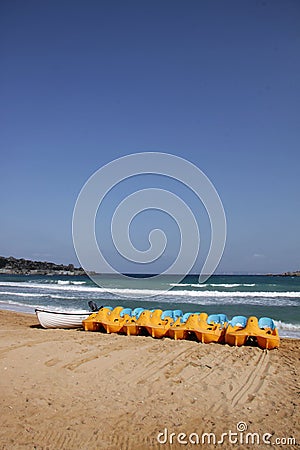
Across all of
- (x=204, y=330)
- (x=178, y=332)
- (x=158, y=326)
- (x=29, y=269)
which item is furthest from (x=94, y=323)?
(x=29, y=269)

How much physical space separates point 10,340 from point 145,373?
444cm

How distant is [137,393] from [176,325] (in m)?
5.27

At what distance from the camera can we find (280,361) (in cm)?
926

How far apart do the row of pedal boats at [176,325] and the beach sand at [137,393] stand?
0.40 metres

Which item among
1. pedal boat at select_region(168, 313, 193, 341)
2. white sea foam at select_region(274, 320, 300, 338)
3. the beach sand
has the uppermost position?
pedal boat at select_region(168, 313, 193, 341)

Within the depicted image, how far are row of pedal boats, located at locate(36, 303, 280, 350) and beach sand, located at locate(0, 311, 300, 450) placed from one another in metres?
0.40

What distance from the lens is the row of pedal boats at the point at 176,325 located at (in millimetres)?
10516

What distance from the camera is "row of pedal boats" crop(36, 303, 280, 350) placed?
34.5ft

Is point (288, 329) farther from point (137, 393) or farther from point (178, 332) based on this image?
point (137, 393)

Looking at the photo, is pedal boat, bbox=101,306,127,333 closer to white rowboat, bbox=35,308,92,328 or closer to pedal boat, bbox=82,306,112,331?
pedal boat, bbox=82,306,112,331

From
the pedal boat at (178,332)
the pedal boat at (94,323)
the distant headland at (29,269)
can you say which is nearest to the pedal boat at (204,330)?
the pedal boat at (178,332)

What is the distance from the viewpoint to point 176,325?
37.5ft

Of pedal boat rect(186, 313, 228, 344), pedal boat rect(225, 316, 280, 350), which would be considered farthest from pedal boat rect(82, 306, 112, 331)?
pedal boat rect(225, 316, 280, 350)

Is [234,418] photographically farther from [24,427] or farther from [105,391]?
[24,427]
